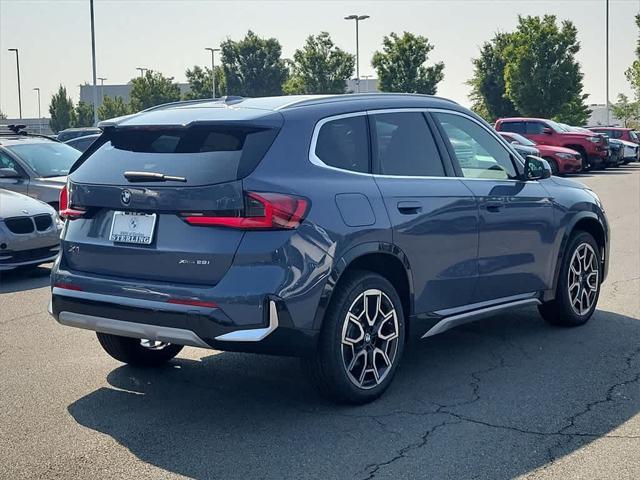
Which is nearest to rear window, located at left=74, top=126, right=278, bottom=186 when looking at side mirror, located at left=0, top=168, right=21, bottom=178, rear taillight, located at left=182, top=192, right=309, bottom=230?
rear taillight, located at left=182, top=192, right=309, bottom=230

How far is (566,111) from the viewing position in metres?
51.4

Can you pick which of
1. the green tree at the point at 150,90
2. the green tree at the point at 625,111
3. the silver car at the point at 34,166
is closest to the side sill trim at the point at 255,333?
the silver car at the point at 34,166

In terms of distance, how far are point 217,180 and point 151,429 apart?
137 cm

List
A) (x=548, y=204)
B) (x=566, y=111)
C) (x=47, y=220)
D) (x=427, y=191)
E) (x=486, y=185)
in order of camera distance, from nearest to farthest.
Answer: (x=427, y=191)
(x=486, y=185)
(x=548, y=204)
(x=47, y=220)
(x=566, y=111)

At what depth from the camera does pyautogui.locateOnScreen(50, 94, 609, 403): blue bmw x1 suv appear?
485 cm

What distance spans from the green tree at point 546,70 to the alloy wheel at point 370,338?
46.6 metres

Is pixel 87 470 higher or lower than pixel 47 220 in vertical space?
lower

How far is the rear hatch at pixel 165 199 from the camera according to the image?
4871 millimetres

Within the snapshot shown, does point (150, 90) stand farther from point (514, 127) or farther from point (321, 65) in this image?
point (514, 127)

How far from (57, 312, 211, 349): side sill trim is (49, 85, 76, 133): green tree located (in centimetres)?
8375

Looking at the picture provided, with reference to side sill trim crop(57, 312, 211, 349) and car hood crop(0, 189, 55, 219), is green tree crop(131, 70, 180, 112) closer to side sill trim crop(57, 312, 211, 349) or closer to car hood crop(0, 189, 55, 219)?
car hood crop(0, 189, 55, 219)

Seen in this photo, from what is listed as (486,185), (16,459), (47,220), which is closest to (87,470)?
(16,459)

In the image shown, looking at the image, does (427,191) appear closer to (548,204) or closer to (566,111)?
(548,204)

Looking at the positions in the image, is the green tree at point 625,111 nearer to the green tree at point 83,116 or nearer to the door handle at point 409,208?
the green tree at point 83,116
